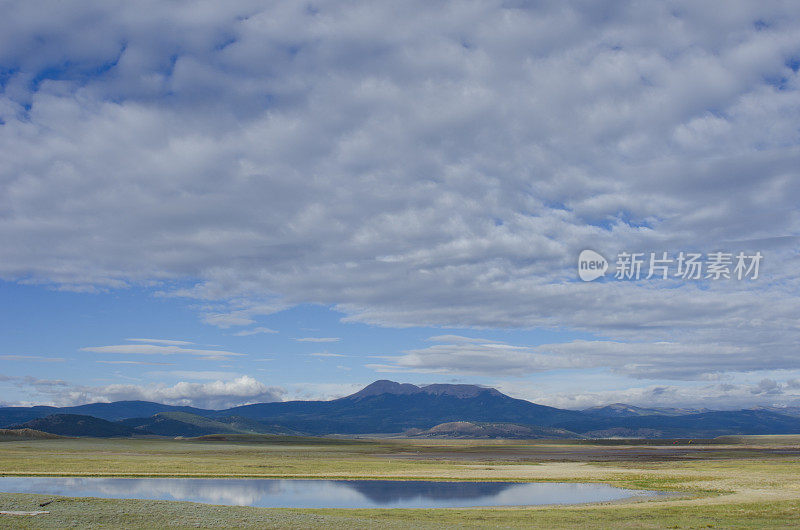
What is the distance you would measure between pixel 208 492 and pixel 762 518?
5474 centimetres

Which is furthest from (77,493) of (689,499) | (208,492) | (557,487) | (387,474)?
(689,499)

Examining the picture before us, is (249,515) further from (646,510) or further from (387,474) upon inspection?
(387,474)

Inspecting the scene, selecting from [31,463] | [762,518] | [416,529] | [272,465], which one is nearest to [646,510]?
[762,518]

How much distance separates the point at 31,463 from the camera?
9950 cm

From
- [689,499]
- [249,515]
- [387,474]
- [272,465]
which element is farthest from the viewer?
[272,465]

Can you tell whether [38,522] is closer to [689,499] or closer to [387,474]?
[689,499]

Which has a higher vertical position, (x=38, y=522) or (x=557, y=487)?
(x=38, y=522)

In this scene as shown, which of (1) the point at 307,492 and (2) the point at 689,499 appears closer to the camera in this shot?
(2) the point at 689,499

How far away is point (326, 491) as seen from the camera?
67812mm

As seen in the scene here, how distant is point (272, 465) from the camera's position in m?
102

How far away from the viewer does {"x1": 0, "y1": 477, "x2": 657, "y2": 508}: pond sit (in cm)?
5847

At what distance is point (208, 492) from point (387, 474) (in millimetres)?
29041

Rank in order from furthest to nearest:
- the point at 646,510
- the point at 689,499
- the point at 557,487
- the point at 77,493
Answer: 1. the point at 557,487
2. the point at 77,493
3. the point at 689,499
4. the point at 646,510

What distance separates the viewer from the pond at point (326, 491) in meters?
58.5
